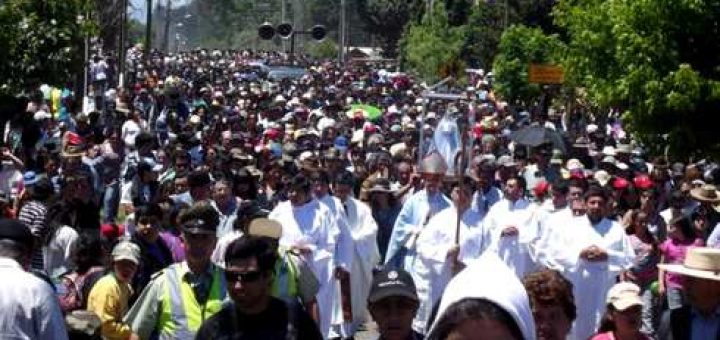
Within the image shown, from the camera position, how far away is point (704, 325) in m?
7.50

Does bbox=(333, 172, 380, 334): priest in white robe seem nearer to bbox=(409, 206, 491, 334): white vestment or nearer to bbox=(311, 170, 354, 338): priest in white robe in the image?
bbox=(311, 170, 354, 338): priest in white robe

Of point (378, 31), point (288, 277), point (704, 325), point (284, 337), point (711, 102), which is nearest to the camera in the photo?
point (284, 337)

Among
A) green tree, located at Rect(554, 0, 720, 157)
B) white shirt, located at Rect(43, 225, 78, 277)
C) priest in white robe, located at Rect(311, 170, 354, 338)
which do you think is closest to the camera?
white shirt, located at Rect(43, 225, 78, 277)

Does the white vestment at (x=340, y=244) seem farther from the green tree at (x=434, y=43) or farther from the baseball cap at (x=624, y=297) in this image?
the green tree at (x=434, y=43)

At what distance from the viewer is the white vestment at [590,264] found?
12414mm

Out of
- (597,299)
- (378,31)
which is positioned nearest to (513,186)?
(597,299)

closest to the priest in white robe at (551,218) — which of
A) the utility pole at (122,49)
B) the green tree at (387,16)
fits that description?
the utility pole at (122,49)

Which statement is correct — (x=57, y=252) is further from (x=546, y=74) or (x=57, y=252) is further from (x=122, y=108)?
(x=546, y=74)

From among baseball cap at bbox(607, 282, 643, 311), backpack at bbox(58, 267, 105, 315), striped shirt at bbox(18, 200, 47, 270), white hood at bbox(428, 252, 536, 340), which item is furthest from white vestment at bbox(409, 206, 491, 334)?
white hood at bbox(428, 252, 536, 340)

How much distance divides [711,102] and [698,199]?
11.7 feet

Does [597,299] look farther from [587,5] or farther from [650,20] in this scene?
[587,5]

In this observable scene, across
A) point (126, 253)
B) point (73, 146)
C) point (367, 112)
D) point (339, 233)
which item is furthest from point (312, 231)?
point (367, 112)

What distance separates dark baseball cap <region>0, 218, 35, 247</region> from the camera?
23.9ft

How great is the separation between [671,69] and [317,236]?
7251mm
